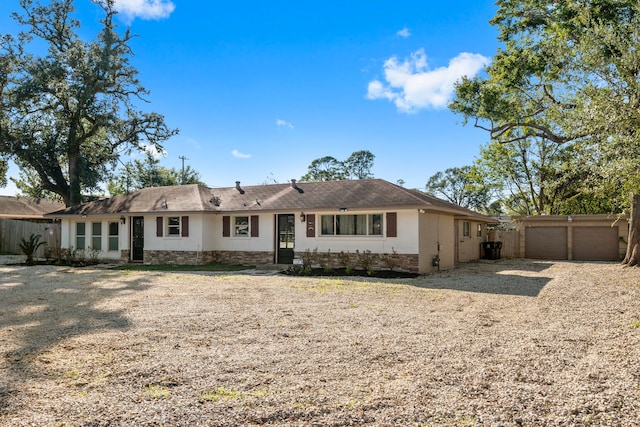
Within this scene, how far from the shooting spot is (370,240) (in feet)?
50.0

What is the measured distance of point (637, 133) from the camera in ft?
33.6

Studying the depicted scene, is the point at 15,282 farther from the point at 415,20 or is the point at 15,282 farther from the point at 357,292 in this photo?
the point at 415,20

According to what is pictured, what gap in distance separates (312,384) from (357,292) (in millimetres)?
6263

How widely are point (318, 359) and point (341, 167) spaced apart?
51147 millimetres

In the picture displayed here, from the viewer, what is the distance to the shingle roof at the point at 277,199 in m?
15.2

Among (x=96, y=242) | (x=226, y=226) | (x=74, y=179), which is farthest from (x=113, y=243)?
(x=74, y=179)

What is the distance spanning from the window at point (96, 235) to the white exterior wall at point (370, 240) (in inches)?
395

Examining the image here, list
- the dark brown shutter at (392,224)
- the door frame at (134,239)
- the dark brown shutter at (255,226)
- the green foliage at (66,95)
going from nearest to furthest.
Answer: the dark brown shutter at (392,224) < the dark brown shutter at (255,226) < the door frame at (134,239) < the green foliage at (66,95)

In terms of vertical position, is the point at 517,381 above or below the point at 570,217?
below

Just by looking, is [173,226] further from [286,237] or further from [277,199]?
[286,237]

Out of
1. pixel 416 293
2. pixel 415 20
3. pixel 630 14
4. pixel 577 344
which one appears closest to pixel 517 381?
pixel 577 344

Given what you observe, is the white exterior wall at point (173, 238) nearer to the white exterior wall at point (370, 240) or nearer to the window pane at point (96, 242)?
the window pane at point (96, 242)

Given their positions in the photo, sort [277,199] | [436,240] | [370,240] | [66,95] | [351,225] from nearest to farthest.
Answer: [370,240]
[351,225]
[436,240]
[277,199]
[66,95]

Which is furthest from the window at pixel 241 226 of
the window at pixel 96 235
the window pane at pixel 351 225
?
the window at pixel 96 235
